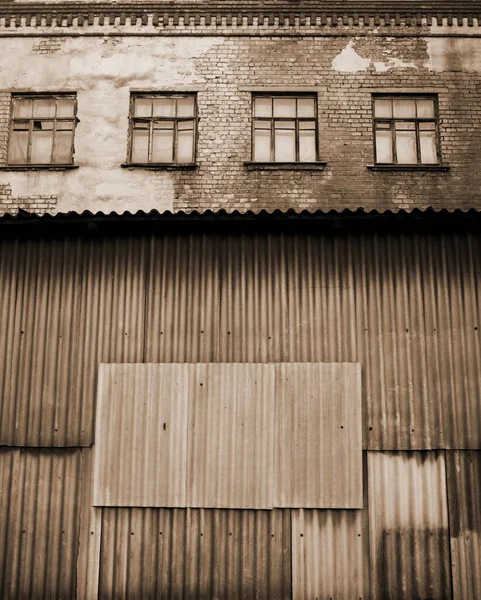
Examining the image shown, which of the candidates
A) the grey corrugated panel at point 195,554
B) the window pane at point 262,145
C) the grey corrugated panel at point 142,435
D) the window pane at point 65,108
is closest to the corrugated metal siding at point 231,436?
the grey corrugated panel at point 142,435

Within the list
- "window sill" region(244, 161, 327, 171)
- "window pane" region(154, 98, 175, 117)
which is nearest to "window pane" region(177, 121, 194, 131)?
"window pane" region(154, 98, 175, 117)

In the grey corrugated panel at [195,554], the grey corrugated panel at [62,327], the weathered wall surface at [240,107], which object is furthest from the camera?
the weathered wall surface at [240,107]

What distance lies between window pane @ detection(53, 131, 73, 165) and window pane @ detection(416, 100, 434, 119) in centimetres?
805

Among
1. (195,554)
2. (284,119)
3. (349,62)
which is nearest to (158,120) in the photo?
(284,119)

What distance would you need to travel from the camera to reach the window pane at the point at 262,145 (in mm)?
14375

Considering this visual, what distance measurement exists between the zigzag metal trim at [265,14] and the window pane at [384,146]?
107 inches

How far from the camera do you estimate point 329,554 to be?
762 cm

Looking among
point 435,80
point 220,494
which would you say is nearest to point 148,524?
point 220,494

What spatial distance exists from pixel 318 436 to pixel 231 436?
3.55 feet

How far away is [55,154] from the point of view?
1447cm

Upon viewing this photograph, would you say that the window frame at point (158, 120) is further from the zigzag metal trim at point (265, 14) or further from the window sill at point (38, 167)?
the zigzag metal trim at point (265, 14)

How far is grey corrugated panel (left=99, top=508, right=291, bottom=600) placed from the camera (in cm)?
760

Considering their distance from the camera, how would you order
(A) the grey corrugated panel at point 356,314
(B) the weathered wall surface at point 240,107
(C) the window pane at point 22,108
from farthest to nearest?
(C) the window pane at point 22,108 → (B) the weathered wall surface at point 240,107 → (A) the grey corrugated panel at point 356,314

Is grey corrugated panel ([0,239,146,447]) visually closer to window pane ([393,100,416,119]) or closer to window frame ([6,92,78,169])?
window frame ([6,92,78,169])
